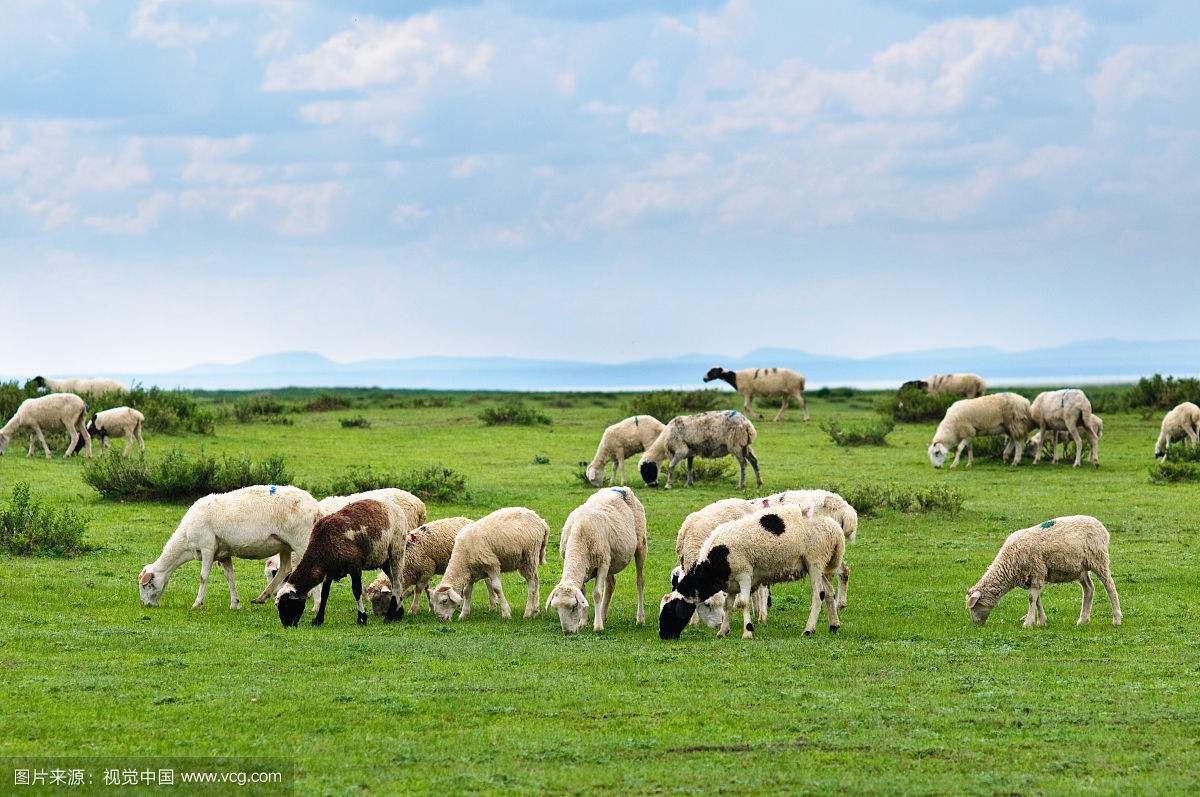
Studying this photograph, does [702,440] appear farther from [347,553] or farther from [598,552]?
[347,553]

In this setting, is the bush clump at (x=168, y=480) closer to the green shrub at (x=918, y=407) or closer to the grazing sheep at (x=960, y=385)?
the green shrub at (x=918, y=407)

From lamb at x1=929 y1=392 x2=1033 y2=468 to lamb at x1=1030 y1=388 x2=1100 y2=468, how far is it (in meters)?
0.41

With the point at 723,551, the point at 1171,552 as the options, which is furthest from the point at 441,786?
the point at 1171,552

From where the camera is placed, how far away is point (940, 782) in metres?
8.53

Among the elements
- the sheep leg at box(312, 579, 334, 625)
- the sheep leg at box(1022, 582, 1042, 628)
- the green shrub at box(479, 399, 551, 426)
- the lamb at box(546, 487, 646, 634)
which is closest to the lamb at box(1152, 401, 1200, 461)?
the sheep leg at box(1022, 582, 1042, 628)

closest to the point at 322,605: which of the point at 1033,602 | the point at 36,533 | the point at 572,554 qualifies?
the point at 572,554

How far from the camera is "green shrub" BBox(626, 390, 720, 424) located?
157ft

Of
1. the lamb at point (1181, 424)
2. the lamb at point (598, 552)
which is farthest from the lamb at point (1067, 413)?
the lamb at point (598, 552)

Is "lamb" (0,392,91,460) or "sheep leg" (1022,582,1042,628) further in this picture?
"lamb" (0,392,91,460)

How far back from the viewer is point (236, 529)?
16.2m

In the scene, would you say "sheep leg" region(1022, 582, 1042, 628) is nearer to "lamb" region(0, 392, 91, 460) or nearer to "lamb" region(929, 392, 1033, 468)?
"lamb" region(929, 392, 1033, 468)

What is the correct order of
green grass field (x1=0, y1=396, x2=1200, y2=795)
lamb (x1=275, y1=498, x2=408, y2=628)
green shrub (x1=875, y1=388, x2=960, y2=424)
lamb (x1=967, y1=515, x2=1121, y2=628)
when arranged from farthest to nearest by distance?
green shrub (x1=875, y1=388, x2=960, y2=424) < lamb (x1=275, y1=498, x2=408, y2=628) < lamb (x1=967, y1=515, x2=1121, y2=628) < green grass field (x1=0, y1=396, x2=1200, y2=795)

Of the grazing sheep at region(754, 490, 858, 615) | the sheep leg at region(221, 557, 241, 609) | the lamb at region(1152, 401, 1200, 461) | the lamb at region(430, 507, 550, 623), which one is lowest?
the sheep leg at region(221, 557, 241, 609)

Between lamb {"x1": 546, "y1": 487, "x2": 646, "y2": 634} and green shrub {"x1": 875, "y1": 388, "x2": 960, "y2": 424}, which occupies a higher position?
green shrub {"x1": 875, "y1": 388, "x2": 960, "y2": 424}
